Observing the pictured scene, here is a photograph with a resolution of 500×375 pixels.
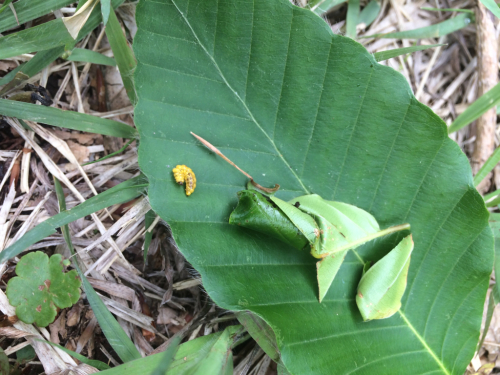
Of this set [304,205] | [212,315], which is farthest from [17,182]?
[304,205]

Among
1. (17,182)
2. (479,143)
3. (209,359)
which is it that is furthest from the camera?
(479,143)

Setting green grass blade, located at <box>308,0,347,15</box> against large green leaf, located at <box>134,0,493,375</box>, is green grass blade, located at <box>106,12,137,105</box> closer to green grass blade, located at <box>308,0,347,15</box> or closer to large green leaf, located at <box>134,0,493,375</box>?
large green leaf, located at <box>134,0,493,375</box>

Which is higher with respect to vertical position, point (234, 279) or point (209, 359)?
point (234, 279)

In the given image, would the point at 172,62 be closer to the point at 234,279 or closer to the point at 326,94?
the point at 326,94

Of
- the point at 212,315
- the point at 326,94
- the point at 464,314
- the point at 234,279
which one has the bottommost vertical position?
the point at 212,315

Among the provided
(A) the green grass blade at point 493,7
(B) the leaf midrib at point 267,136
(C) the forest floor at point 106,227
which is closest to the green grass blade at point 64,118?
(C) the forest floor at point 106,227
